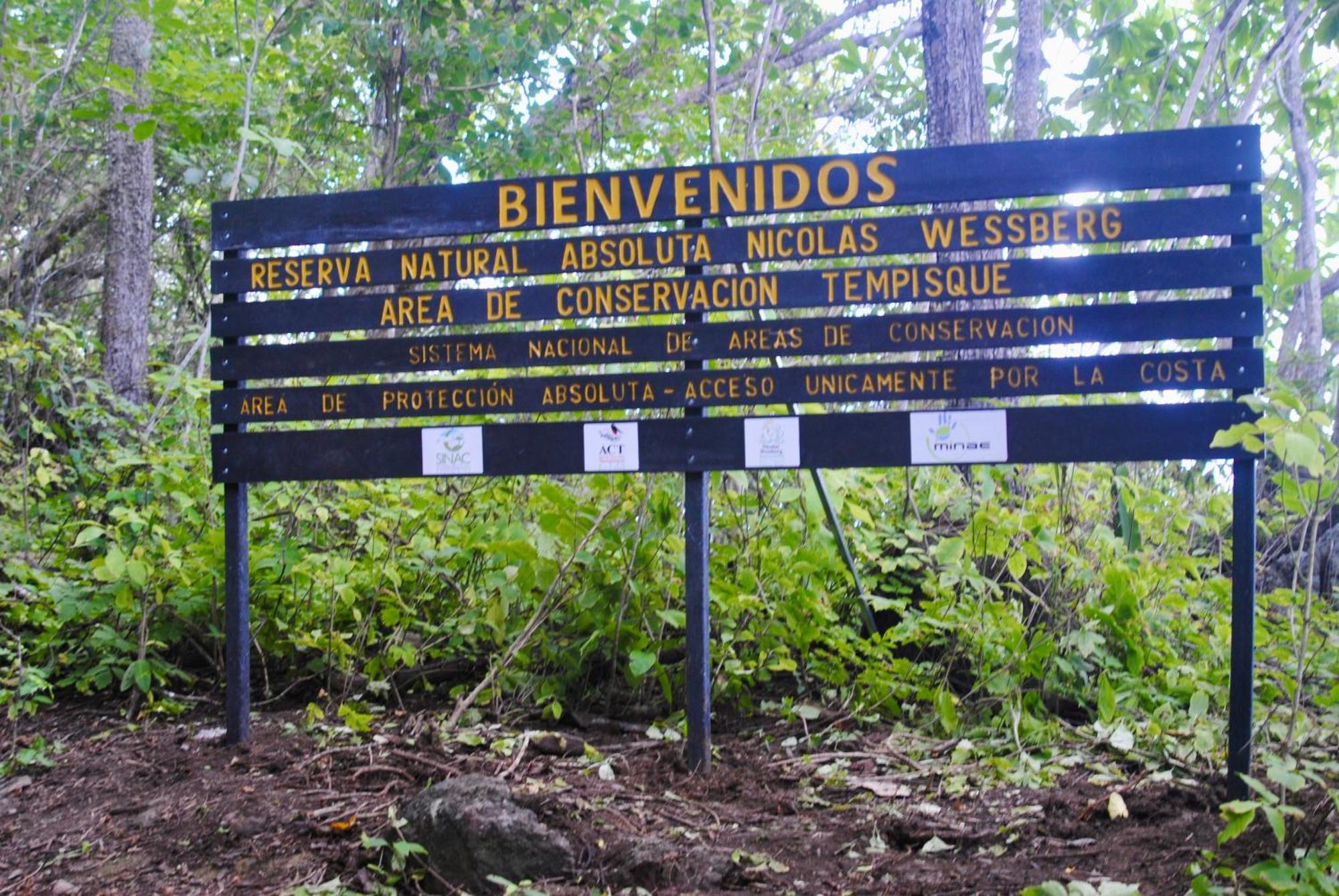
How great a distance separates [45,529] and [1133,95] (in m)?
8.71

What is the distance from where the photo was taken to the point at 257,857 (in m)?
3.80

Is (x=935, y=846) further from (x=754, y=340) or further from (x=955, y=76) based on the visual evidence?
(x=955, y=76)

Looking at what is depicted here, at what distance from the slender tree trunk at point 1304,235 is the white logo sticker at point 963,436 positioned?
5.20m

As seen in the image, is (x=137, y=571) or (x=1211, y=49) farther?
(x=1211, y=49)

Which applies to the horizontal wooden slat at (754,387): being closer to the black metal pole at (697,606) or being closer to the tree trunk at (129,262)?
the black metal pole at (697,606)

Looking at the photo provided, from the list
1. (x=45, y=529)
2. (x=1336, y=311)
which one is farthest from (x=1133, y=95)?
(x=45, y=529)

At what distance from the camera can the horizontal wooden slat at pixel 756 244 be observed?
4180 mm

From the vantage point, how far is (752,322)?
4.49 m

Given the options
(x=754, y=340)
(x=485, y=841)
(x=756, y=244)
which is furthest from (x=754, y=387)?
(x=485, y=841)

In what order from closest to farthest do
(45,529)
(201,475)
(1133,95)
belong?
(201,475), (45,529), (1133,95)

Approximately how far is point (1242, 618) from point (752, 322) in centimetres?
A: 203

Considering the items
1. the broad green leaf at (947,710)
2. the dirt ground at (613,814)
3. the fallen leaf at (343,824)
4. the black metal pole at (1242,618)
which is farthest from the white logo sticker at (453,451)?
the black metal pole at (1242,618)

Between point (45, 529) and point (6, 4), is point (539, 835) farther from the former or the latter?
point (6, 4)

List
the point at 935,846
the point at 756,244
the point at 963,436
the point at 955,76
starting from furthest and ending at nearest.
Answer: the point at 955,76 → the point at 756,244 → the point at 963,436 → the point at 935,846
